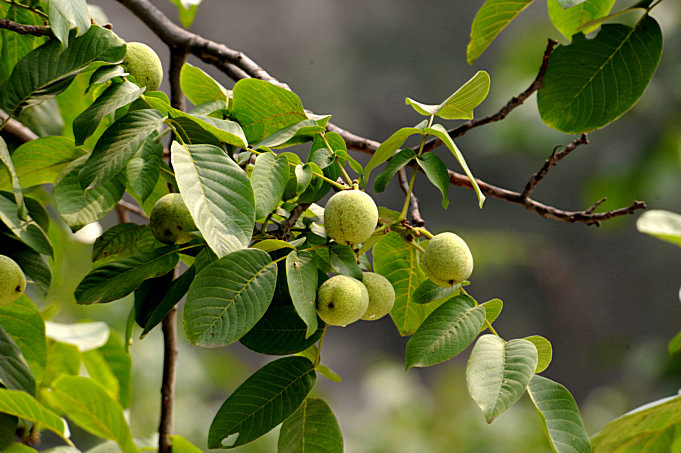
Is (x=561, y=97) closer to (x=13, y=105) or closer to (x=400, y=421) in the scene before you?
(x=13, y=105)

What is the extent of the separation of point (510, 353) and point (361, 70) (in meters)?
4.81

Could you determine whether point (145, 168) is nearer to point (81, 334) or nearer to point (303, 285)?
point (303, 285)

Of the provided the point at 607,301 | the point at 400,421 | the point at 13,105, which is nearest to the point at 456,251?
the point at 13,105

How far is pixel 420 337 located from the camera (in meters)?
0.48

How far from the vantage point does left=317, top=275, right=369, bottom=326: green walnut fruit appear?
45cm

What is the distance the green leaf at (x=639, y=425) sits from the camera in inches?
24.8

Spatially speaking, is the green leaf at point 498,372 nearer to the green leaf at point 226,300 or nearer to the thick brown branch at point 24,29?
the green leaf at point 226,300

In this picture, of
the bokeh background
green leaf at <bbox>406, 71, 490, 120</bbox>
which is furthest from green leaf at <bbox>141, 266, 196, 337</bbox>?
the bokeh background

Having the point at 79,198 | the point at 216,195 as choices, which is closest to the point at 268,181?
the point at 216,195

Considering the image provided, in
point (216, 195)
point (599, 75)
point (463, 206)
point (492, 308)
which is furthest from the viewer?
point (463, 206)

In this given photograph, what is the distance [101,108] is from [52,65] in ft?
0.23

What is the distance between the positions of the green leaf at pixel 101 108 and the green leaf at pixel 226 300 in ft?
0.48

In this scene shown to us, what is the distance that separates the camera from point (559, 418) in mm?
493

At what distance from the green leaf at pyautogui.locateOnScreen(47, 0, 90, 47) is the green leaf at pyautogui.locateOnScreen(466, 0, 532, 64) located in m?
0.37
